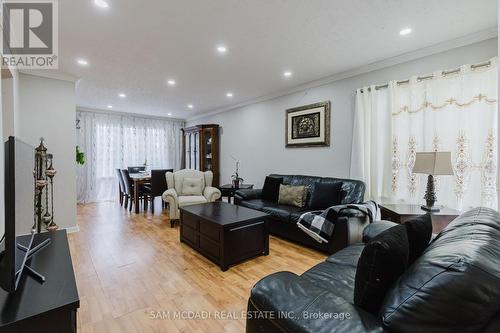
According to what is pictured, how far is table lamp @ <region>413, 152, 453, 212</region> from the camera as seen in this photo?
2348 mm

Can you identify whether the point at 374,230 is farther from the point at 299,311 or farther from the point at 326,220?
the point at 299,311

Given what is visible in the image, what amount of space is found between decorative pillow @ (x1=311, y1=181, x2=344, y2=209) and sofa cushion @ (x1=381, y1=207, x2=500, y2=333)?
8.00ft

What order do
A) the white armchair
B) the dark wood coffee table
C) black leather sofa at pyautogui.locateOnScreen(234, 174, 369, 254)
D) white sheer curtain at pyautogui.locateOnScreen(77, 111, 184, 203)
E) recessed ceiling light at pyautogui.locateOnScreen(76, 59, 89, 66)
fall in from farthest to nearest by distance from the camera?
white sheer curtain at pyautogui.locateOnScreen(77, 111, 184, 203), the white armchair, recessed ceiling light at pyautogui.locateOnScreen(76, 59, 89, 66), black leather sofa at pyautogui.locateOnScreen(234, 174, 369, 254), the dark wood coffee table

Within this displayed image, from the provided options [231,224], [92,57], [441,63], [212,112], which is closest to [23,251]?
[231,224]

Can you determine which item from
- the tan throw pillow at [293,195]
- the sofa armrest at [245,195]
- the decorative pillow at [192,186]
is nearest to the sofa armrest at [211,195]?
the decorative pillow at [192,186]

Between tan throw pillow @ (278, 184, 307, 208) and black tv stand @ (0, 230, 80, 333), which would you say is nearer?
black tv stand @ (0, 230, 80, 333)

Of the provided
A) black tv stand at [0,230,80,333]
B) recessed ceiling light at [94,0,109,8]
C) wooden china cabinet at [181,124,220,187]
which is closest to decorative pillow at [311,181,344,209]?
black tv stand at [0,230,80,333]

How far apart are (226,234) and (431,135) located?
2.62 metres

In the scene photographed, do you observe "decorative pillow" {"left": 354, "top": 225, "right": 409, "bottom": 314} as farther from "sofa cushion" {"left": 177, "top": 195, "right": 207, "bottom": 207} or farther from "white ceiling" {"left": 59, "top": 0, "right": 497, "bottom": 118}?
"sofa cushion" {"left": 177, "top": 195, "right": 207, "bottom": 207}

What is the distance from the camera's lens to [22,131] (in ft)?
10.8

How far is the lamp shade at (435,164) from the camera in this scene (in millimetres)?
2346

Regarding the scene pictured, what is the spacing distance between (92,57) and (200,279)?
2969 millimetres

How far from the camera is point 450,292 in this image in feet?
2.27

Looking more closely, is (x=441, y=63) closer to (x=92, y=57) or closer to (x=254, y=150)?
(x=254, y=150)
